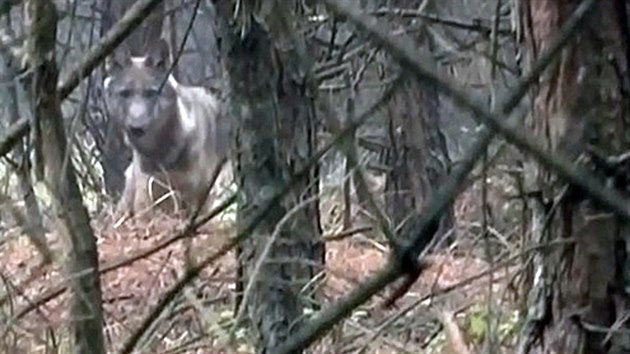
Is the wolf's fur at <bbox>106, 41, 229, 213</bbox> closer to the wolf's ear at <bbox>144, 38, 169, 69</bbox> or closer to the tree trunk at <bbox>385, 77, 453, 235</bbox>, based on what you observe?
the wolf's ear at <bbox>144, 38, 169, 69</bbox>

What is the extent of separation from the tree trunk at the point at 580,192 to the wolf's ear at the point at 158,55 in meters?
6.15

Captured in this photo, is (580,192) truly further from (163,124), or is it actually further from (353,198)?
(163,124)

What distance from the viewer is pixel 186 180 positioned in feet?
37.5

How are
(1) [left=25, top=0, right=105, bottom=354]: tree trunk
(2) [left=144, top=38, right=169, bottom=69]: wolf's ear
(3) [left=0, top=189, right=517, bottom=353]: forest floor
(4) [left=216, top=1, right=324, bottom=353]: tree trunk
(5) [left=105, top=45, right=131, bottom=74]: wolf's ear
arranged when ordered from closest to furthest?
1. (1) [left=25, top=0, right=105, bottom=354]: tree trunk
2. (3) [left=0, top=189, right=517, bottom=353]: forest floor
3. (4) [left=216, top=1, right=324, bottom=353]: tree trunk
4. (2) [left=144, top=38, right=169, bottom=69]: wolf's ear
5. (5) [left=105, top=45, right=131, bottom=74]: wolf's ear

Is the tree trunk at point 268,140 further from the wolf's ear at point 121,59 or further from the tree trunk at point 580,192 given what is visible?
the wolf's ear at point 121,59

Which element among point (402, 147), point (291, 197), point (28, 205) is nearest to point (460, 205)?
point (402, 147)

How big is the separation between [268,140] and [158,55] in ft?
17.9

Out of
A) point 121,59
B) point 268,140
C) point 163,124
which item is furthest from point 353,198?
point 163,124

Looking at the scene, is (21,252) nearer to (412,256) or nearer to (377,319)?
(377,319)

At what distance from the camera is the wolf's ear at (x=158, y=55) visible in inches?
380

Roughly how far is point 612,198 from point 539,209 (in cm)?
243

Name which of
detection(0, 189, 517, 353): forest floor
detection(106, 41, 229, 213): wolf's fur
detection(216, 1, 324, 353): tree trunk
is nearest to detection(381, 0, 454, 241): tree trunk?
detection(0, 189, 517, 353): forest floor

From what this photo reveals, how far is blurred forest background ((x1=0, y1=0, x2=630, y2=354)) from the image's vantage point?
56.5 inches

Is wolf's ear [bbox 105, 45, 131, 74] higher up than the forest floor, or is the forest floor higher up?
the forest floor
